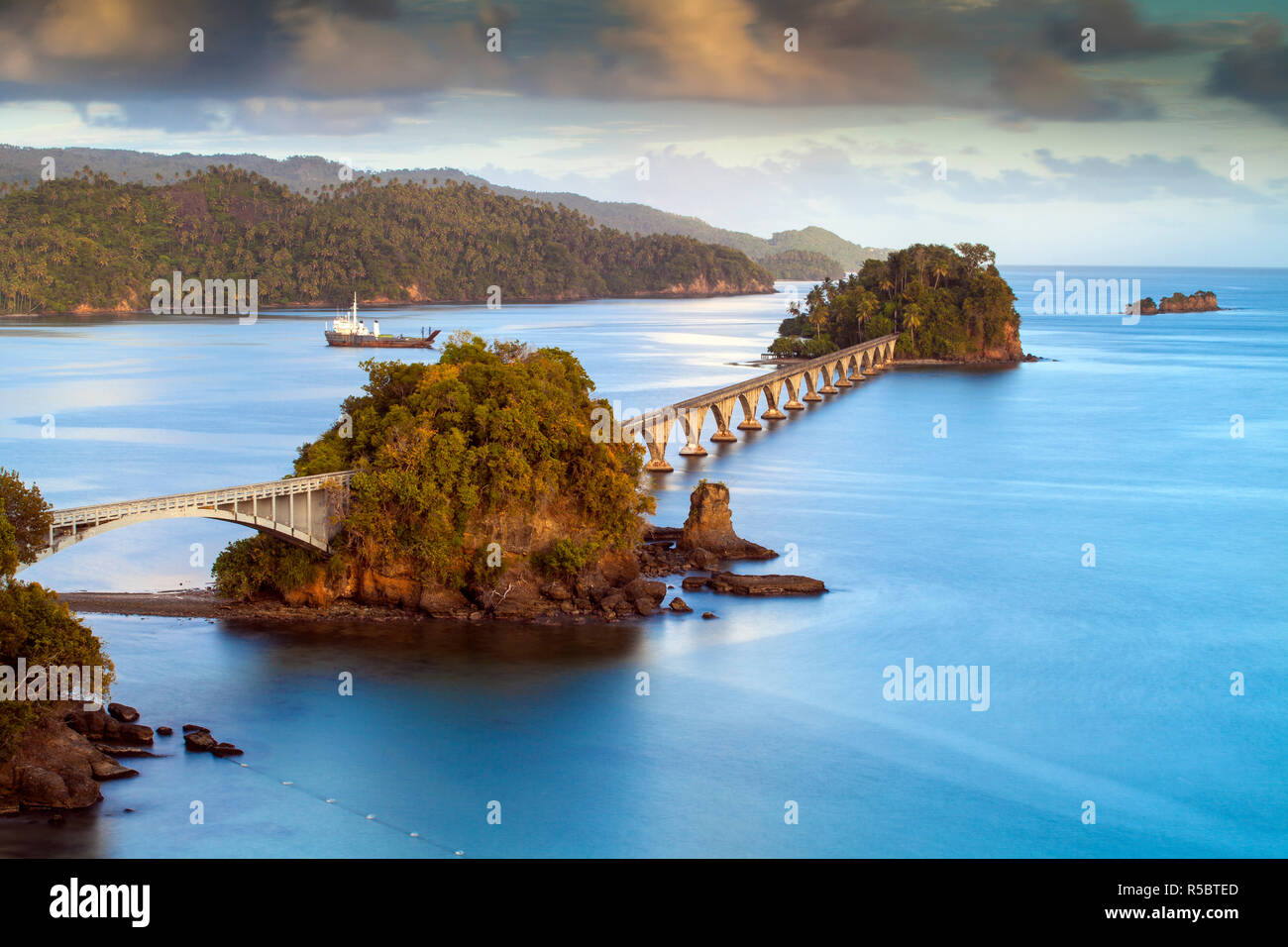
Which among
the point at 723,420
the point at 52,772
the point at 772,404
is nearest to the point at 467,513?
the point at 52,772

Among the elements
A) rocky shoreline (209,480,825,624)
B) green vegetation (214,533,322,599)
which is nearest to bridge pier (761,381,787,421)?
rocky shoreline (209,480,825,624)

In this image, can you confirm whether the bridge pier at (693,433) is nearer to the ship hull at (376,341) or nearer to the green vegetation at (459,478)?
the green vegetation at (459,478)

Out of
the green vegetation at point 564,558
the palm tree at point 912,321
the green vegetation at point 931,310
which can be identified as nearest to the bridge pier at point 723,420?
the green vegetation at point 564,558

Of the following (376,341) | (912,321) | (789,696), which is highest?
(912,321)

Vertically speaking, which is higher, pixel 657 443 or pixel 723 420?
pixel 723 420

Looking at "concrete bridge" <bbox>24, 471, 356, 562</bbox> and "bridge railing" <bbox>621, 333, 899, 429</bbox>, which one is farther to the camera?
"bridge railing" <bbox>621, 333, 899, 429</bbox>

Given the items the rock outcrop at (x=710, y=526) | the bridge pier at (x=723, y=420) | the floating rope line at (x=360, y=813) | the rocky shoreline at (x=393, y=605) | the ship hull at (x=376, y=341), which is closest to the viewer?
the rocky shoreline at (x=393, y=605)

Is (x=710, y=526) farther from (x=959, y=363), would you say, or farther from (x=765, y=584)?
(x=959, y=363)

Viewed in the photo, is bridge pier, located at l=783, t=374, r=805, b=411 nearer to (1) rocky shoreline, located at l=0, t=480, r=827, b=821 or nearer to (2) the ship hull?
(2) the ship hull
